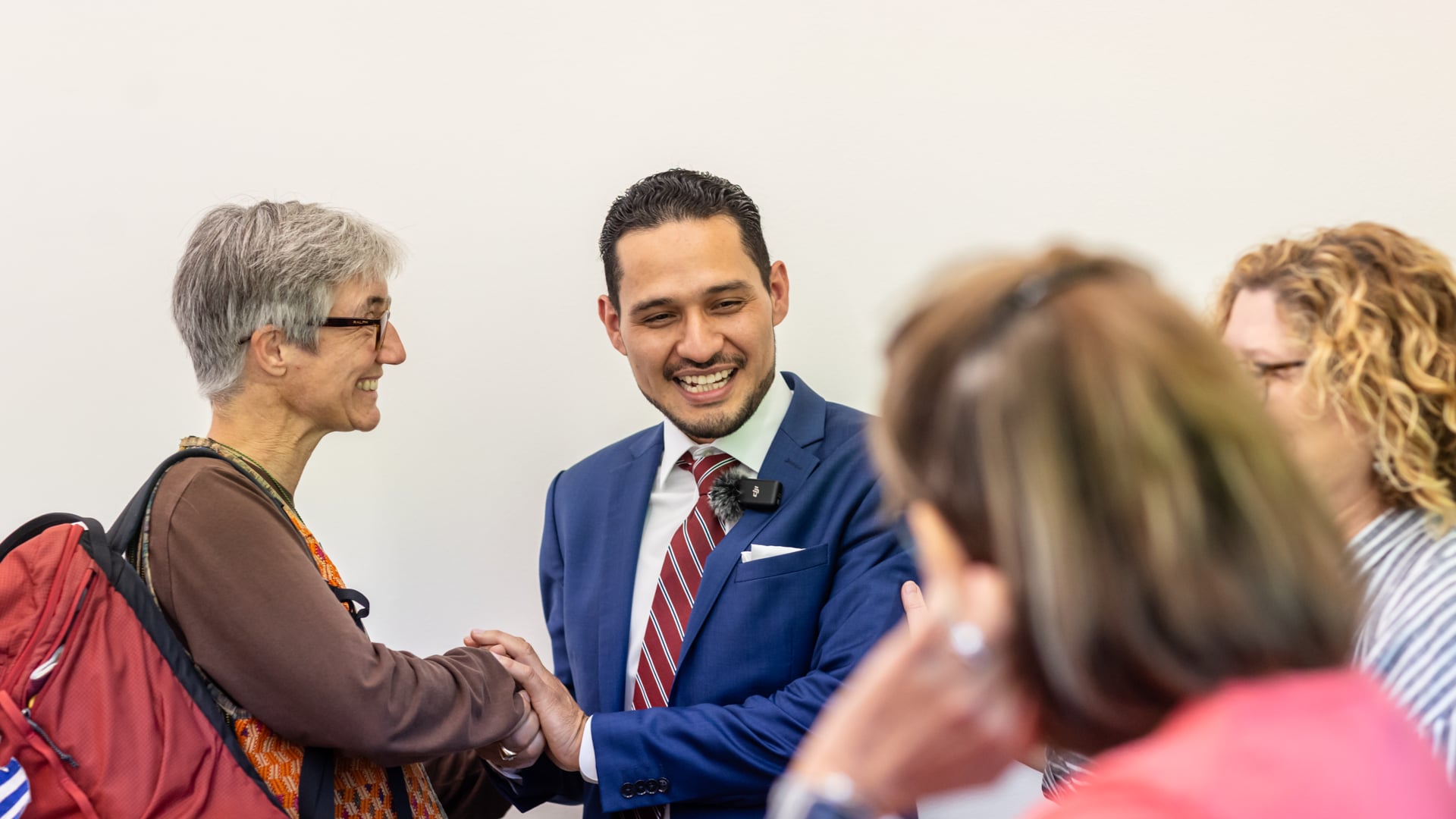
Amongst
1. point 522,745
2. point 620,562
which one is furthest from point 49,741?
point 620,562

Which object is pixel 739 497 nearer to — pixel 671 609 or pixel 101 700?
pixel 671 609

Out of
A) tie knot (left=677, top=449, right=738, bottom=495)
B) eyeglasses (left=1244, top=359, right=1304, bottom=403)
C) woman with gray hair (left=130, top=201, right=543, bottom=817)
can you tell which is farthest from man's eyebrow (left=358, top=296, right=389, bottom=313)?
eyeglasses (left=1244, top=359, right=1304, bottom=403)

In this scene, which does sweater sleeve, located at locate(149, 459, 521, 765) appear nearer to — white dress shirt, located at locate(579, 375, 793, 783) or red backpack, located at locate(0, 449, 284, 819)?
red backpack, located at locate(0, 449, 284, 819)

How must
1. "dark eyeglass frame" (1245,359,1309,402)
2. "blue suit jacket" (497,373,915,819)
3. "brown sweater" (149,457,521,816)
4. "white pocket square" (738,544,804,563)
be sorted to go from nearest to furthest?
"dark eyeglass frame" (1245,359,1309,402)
"brown sweater" (149,457,521,816)
"blue suit jacket" (497,373,915,819)
"white pocket square" (738,544,804,563)

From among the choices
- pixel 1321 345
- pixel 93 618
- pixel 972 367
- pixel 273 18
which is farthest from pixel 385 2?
pixel 972 367

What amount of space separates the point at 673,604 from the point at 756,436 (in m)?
0.37

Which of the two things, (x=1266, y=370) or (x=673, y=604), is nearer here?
(x=1266, y=370)

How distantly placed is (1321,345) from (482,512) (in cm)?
199

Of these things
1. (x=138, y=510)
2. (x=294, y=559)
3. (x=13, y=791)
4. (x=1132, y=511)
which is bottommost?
(x=13, y=791)

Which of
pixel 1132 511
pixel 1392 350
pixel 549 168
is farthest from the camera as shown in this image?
pixel 549 168

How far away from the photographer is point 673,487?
2.47m

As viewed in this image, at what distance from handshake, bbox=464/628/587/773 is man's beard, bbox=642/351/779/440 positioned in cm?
55

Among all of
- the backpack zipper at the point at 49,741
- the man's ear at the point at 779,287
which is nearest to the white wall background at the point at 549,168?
the man's ear at the point at 779,287

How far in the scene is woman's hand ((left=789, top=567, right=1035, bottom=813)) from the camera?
869 mm
